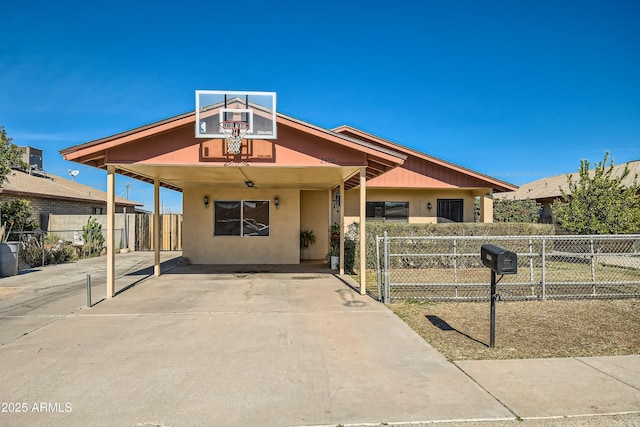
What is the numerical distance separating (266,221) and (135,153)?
6.44m

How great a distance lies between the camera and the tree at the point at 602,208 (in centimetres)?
1398

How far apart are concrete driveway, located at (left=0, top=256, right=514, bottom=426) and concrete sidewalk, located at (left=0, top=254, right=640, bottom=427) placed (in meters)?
0.02

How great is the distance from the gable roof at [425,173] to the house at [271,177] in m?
0.04

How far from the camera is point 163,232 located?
20.5m

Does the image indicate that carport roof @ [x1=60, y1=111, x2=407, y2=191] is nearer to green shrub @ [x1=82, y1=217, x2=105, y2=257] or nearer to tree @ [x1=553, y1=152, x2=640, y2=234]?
tree @ [x1=553, y1=152, x2=640, y2=234]

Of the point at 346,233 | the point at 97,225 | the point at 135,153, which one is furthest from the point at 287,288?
the point at 97,225

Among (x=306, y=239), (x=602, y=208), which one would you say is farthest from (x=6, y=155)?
(x=602, y=208)

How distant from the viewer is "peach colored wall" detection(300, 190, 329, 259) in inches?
611

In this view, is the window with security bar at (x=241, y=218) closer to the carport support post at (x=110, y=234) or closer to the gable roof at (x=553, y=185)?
the carport support post at (x=110, y=234)

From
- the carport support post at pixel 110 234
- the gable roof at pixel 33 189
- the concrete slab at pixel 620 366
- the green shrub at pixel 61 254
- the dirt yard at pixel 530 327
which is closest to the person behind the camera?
the concrete slab at pixel 620 366

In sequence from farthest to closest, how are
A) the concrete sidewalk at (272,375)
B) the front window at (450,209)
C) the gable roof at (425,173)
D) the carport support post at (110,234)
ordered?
the front window at (450,209)
the gable roof at (425,173)
the carport support post at (110,234)
the concrete sidewalk at (272,375)

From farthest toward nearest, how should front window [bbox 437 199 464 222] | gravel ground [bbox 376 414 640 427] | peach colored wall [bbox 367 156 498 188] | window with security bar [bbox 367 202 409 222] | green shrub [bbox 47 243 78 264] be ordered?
front window [bbox 437 199 464 222]
window with security bar [bbox 367 202 409 222]
peach colored wall [bbox 367 156 498 188]
green shrub [bbox 47 243 78 264]
gravel ground [bbox 376 414 640 427]

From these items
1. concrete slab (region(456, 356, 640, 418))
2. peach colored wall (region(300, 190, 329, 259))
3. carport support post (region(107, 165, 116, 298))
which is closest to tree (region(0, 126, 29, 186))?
carport support post (region(107, 165, 116, 298))

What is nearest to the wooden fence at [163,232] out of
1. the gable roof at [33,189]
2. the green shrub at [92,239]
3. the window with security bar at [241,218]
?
the green shrub at [92,239]
